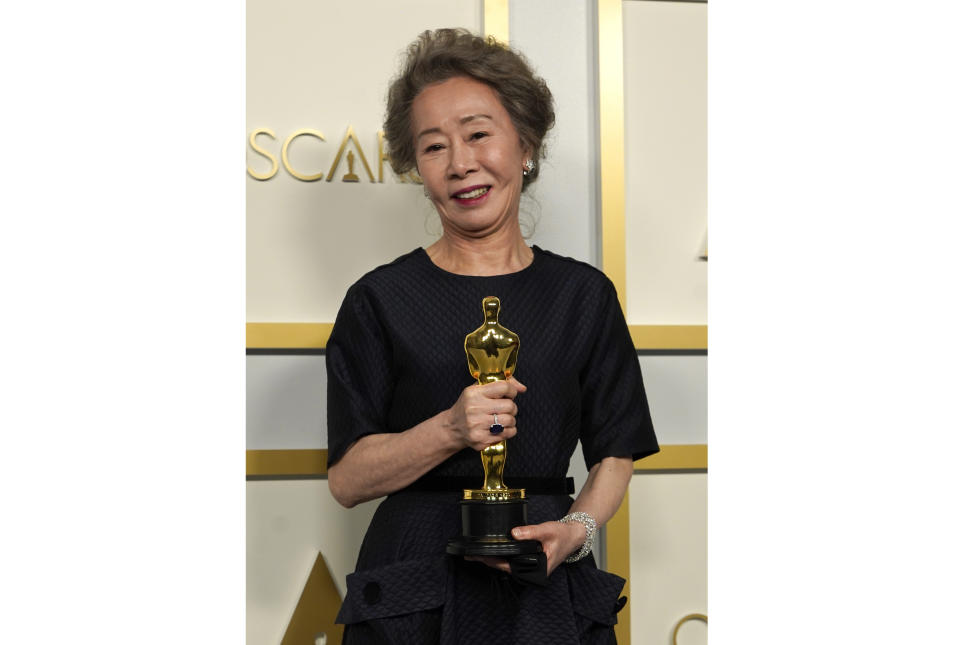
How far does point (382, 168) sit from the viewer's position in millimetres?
2186

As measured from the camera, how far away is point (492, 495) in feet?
4.40

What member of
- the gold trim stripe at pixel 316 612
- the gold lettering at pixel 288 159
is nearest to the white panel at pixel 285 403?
the gold trim stripe at pixel 316 612

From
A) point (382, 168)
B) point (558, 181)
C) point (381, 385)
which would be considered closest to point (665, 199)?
point (558, 181)

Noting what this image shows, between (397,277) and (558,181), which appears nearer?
(397,277)

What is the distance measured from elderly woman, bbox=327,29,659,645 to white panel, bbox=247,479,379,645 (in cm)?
61

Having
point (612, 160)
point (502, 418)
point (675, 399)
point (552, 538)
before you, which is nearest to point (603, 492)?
point (552, 538)

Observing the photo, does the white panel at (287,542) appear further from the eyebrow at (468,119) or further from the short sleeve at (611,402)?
the eyebrow at (468,119)

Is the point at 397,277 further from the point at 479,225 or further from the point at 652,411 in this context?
the point at 652,411

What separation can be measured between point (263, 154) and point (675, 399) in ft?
3.47

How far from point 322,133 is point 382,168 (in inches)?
5.9

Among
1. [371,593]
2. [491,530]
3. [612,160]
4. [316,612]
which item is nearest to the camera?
[491,530]

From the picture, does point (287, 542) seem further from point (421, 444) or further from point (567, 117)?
point (567, 117)

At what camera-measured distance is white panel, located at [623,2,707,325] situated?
2285 mm

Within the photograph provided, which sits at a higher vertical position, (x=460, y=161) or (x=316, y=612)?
(x=460, y=161)
